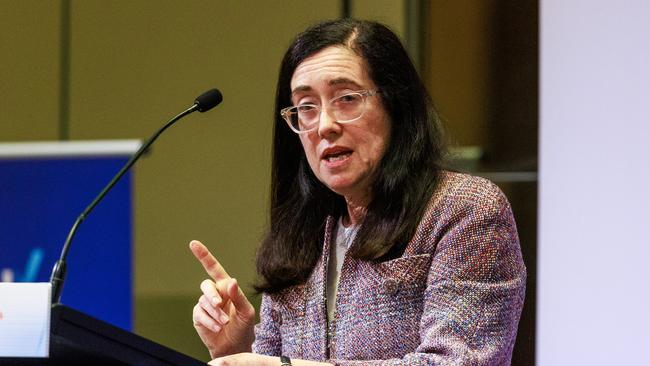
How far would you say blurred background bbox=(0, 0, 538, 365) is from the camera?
160 inches

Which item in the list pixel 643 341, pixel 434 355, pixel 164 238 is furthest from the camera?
pixel 164 238

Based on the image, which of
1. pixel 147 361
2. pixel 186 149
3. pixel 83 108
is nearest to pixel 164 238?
pixel 186 149

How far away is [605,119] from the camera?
2.94 m

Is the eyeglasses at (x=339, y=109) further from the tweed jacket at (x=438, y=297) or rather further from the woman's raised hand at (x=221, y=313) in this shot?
the woman's raised hand at (x=221, y=313)

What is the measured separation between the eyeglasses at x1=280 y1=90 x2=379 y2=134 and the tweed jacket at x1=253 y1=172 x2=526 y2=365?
23cm

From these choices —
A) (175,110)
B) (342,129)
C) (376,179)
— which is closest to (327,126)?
(342,129)

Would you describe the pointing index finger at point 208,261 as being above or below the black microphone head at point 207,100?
below

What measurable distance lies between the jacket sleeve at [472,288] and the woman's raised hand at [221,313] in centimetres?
27

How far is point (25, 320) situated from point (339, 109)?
0.83m

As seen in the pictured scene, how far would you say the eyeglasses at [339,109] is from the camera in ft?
6.59

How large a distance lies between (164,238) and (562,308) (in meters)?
1.79

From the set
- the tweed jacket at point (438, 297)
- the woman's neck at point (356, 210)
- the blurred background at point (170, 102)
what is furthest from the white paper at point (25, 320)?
the blurred background at point (170, 102)

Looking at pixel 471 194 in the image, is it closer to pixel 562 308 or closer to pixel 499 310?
pixel 499 310

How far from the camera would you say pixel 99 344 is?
1344 millimetres
